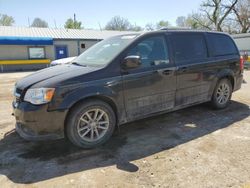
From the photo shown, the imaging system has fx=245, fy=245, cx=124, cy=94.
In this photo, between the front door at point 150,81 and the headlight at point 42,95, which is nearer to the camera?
the headlight at point 42,95

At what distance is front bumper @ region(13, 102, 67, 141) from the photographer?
357cm

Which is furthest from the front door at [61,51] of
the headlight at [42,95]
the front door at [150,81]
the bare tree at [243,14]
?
the bare tree at [243,14]

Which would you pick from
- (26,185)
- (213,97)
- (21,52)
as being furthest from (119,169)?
(21,52)

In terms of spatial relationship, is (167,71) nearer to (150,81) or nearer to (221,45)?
(150,81)

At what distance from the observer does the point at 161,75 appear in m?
4.58

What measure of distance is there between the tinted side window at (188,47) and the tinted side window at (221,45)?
30cm

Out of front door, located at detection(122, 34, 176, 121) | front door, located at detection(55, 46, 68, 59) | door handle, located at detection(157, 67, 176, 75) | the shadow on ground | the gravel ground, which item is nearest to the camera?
the gravel ground

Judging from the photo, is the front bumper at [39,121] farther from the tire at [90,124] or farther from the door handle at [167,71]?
the door handle at [167,71]

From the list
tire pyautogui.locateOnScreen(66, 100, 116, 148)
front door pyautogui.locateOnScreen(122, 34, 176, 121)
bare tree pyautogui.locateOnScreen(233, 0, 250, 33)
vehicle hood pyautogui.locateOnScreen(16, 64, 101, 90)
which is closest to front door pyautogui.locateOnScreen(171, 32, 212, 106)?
front door pyautogui.locateOnScreen(122, 34, 176, 121)

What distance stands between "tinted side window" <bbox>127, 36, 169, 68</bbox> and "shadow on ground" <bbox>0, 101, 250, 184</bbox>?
1.33 meters

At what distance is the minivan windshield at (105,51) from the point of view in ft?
14.1

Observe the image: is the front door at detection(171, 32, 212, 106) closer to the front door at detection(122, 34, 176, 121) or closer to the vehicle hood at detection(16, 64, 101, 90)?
the front door at detection(122, 34, 176, 121)

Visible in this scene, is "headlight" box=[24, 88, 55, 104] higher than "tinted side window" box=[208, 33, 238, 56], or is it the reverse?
"tinted side window" box=[208, 33, 238, 56]

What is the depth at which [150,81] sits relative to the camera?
4438 mm
